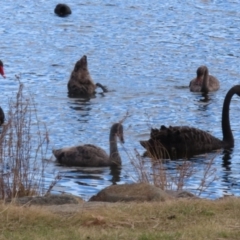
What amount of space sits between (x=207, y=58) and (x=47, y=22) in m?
6.55

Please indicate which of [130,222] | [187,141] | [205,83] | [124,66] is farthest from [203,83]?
[130,222]

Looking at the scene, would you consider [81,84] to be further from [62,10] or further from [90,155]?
[62,10]

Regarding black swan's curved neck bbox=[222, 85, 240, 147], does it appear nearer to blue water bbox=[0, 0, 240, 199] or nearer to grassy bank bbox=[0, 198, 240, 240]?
blue water bbox=[0, 0, 240, 199]

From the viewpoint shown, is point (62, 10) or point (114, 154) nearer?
point (114, 154)

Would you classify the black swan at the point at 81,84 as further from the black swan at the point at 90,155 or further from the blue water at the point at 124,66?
the black swan at the point at 90,155

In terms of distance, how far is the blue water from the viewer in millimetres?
13336

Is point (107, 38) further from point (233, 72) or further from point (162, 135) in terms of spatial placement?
point (162, 135)

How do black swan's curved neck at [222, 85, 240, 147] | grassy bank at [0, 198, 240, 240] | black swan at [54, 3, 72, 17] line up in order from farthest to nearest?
black swan at [54, 3, 72, 17] → black swan's curved neck at [222, 85, 240, 147] → grassy bank at [0, 198, 240, 240]

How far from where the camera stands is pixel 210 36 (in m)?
24.0

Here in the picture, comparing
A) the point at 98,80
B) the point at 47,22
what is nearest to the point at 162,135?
the point at 98,80

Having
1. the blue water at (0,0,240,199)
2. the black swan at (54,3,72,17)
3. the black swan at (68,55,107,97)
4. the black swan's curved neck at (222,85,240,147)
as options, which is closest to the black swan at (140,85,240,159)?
the black swan's curved neck at (222,85,240,147)

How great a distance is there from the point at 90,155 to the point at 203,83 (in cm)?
560

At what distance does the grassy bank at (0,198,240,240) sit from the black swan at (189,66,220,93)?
10.5 metres

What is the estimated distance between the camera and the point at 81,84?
1731cm
